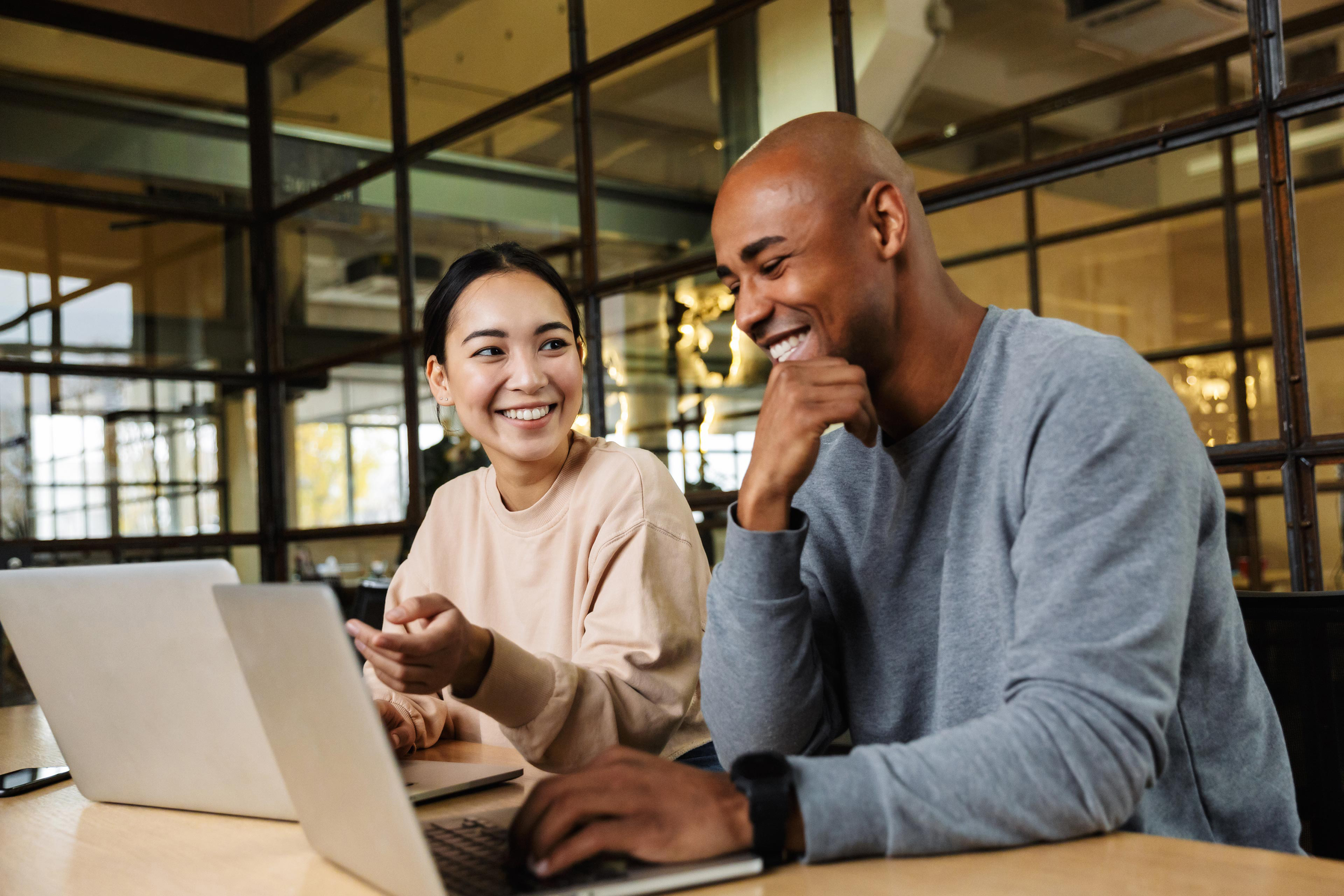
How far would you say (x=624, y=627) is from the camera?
1311 mm

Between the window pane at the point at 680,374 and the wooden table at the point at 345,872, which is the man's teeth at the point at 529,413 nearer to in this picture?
the wooden table at the point at 345,872

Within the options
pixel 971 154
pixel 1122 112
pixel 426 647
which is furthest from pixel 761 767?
pixel 1122 112

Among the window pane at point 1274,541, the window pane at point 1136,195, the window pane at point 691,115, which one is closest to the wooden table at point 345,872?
the window pane at point 1274,541

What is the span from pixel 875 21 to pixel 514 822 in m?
2.47

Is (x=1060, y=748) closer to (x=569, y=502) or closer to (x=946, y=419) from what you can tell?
(x=946, y=419)

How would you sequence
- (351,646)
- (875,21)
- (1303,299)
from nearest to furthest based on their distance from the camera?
(351,646) → (1303,299) → (875,21)

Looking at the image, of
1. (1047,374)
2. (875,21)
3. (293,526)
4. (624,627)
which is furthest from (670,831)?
(293,526)

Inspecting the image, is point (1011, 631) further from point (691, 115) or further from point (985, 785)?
point (691, 115)

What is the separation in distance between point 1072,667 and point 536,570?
830mm

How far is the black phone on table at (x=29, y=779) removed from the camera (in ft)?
3.87

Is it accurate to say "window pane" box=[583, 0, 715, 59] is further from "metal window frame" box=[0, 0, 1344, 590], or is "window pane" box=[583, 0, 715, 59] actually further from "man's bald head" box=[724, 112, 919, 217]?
"man's bald head" box=[724, 112, 919, 217]

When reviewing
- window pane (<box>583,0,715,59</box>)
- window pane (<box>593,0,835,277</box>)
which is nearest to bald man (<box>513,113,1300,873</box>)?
window pane (<box>593,0,835,277</box>)

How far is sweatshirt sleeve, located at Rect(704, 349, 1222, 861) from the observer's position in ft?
2.40

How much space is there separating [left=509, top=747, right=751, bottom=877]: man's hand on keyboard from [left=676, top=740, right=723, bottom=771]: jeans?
0.64 metres
